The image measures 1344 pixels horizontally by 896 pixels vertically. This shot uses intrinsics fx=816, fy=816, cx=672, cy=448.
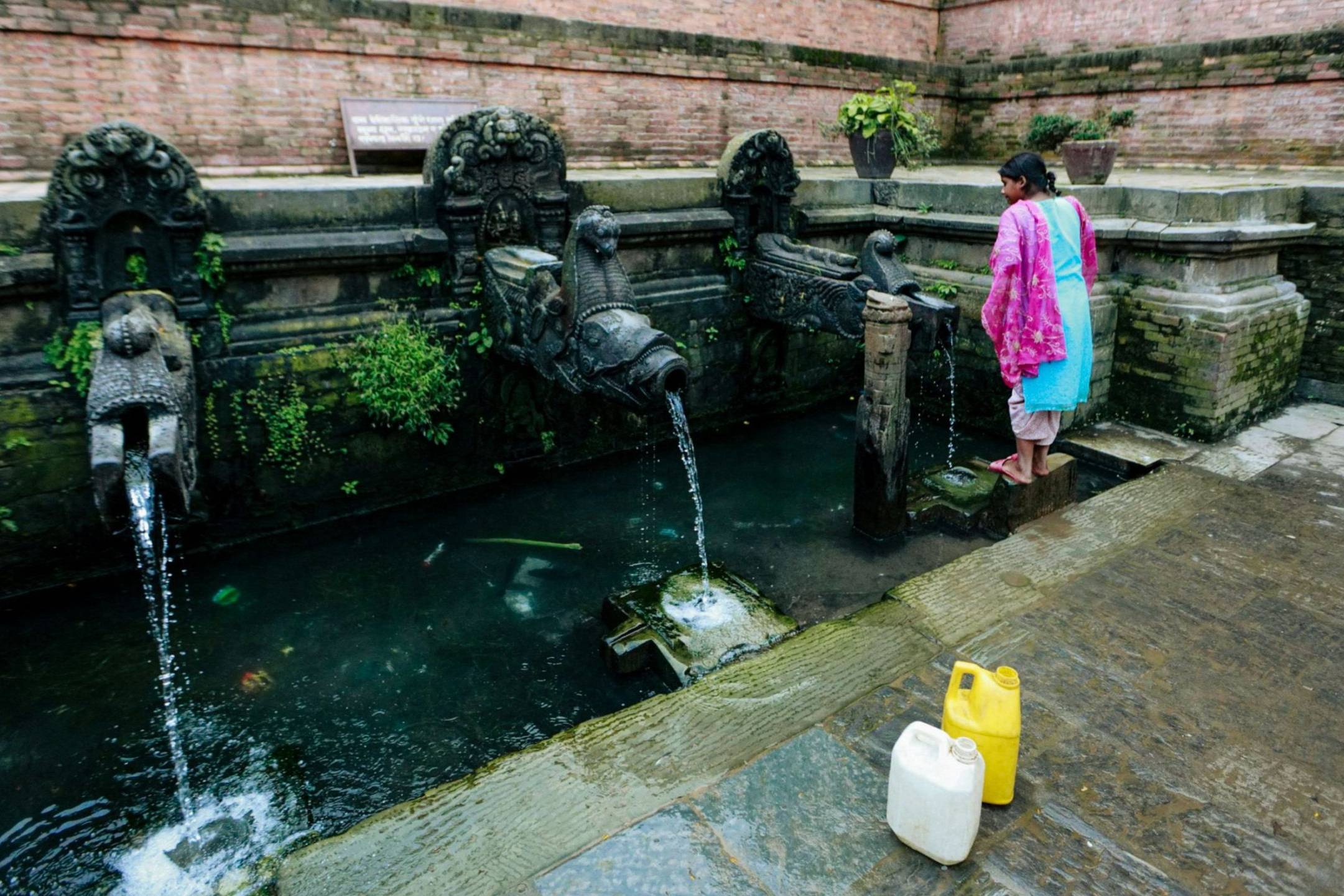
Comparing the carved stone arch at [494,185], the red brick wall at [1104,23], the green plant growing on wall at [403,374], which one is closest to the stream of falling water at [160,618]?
the green plant growing on wall at [403,374]

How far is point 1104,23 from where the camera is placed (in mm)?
10898

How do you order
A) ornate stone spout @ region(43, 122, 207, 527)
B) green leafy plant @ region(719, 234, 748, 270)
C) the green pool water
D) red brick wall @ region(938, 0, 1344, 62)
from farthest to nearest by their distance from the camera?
red brick wall @ region(938, 0, 1344, 62), green leafy plant @ region(719, 234, 748, 270), ornate stone spout @ region(43, 122, 207, 527), the green pool water

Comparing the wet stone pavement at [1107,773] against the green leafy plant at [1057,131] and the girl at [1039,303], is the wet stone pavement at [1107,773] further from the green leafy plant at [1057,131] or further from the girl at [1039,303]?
the green leafy plant at [1057,131]

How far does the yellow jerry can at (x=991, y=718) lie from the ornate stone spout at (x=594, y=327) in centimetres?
226

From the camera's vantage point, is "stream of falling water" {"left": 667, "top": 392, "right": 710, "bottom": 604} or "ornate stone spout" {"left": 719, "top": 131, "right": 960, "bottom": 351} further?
"ornate stone spout" {"left": 719, "top": 131, "right": 960, "bottom": 351}

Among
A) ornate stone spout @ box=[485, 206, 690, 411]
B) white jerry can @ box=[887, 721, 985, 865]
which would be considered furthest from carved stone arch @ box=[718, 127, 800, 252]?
white jerry can @ box=[887, 721, 985, 865]

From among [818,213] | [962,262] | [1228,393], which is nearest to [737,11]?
[818,213]

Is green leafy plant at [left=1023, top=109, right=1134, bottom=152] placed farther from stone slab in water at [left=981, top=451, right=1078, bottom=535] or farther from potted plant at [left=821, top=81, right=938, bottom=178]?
stone slab in water at [left=981, top=451, right=1078, bottom=535]

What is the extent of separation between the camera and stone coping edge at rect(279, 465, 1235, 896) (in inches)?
98.5

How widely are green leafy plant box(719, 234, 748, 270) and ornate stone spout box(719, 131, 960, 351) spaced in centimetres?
3

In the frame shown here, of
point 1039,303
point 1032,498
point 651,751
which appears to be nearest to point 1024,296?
point 1039,303

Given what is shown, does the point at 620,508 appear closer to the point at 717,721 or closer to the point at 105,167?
the point at 717,721

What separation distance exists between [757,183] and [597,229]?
97.3 inches

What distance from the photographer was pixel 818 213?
7.23m
